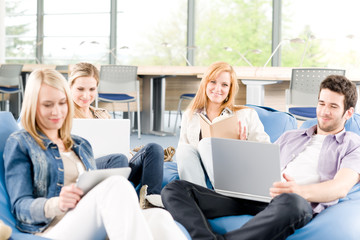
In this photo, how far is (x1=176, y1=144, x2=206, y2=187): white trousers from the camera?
225 centimetres

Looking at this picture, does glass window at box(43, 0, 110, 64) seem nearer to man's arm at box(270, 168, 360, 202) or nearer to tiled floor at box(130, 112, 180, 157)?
tiled floor at box(130, 112, 180, 157)

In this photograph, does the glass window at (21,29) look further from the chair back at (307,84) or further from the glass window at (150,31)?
the chair back at (307,84)

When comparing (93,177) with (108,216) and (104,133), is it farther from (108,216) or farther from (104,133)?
(104,133)

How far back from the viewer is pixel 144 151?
7.83ft

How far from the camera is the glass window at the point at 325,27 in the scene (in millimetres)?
8369

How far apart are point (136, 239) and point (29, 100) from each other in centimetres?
58

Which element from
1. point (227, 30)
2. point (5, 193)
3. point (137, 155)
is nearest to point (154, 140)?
point (137, 155)

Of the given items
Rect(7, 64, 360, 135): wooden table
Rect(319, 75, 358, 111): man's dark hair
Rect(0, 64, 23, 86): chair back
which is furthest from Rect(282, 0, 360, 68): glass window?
Rect(319, 75, 358, 111): man's dark hair

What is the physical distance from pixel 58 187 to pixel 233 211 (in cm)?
81

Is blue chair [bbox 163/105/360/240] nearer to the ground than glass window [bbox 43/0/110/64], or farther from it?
nearer to the ground

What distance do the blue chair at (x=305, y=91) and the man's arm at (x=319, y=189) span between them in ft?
8.67

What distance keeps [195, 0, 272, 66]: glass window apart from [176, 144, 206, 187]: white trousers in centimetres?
698

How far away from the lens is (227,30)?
9.47 metres

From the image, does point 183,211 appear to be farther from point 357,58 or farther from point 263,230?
point 357,58
